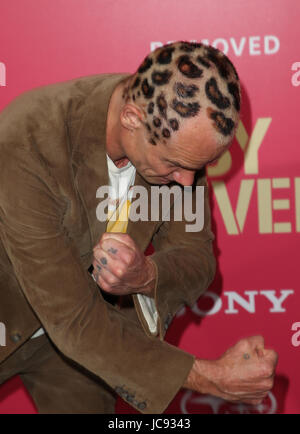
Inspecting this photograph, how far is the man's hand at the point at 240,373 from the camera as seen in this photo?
1362mm

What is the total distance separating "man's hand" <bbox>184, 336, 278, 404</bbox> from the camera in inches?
53.6

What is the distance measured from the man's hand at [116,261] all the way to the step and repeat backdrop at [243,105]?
89cm

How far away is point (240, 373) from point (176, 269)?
333 millimetres

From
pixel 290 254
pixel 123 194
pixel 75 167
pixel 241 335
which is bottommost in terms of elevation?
pixel 241 335

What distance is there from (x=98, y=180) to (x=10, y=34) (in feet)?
3.00

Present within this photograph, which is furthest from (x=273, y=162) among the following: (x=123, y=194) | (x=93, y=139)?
(x=93, y=139)

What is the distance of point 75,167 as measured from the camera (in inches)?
55.9

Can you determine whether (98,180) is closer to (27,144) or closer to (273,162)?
(27,144)

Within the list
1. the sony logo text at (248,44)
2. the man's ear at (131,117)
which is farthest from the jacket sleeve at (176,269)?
the sony logo text at (248,44)

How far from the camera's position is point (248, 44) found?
214 cm

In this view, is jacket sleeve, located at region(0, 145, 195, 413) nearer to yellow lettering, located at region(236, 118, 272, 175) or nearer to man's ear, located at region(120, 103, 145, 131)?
man's ear, located at region(120, 103, 145, 131)

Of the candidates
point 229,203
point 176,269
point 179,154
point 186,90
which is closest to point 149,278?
point 176,269

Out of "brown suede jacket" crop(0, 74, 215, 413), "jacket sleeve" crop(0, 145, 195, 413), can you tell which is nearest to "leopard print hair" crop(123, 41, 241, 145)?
"brown suede jacket" crop(0, 74, 215, 413)

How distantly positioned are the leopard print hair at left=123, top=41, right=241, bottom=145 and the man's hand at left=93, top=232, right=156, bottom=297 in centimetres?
23
